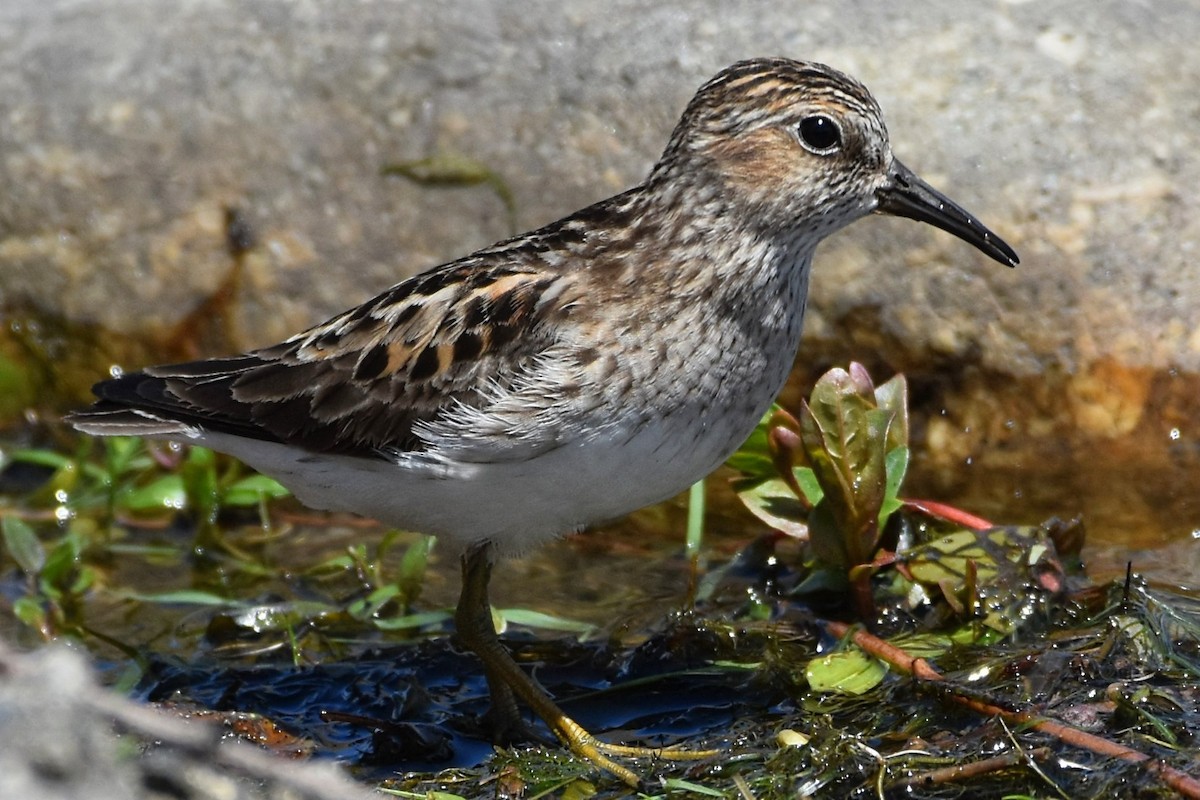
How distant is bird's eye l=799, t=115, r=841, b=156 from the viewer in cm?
531

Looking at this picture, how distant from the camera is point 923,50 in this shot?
7.34 meters

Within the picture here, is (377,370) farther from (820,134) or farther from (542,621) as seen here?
(820,134)

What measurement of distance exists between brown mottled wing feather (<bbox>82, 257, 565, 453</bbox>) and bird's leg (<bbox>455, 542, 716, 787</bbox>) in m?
0.61

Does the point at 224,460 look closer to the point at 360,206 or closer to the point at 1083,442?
the point at 360,206

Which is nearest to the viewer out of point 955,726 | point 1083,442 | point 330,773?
point 330,773

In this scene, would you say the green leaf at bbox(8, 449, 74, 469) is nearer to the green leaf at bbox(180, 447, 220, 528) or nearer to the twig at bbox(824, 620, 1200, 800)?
the green leaf at bbox(180, 447, 220, 528)

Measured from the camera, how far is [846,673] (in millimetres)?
5191

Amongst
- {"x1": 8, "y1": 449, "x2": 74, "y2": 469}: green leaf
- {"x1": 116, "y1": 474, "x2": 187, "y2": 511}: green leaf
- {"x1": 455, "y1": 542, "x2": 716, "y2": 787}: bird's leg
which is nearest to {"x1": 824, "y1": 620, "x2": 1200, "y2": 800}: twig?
{"x1": 455, "y1": 542, "x2": 716, "y2": 787}: bird's leg

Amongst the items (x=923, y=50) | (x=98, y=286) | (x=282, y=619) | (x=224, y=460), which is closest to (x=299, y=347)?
(x=282, y=619)

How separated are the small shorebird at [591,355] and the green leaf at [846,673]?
2.27 feet

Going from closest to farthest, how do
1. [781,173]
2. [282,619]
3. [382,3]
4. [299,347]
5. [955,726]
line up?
[955,726] → [781,173] → [299,347] → [282,619] → [382,3]

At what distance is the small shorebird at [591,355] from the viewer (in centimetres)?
506

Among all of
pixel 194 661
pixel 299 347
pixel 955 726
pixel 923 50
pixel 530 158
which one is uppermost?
pixel 923 50

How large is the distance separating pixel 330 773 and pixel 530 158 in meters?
5.28
